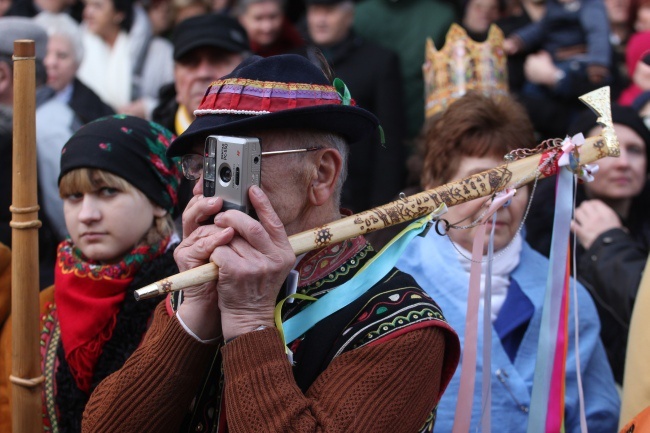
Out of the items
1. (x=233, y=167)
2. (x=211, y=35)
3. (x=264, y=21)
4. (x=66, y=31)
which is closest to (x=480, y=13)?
(x=264, y=21)

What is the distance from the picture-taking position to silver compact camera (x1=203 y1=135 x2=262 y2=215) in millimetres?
1923

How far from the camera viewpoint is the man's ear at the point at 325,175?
210cm

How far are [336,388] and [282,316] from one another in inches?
10.6

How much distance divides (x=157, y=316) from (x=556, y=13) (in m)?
4.03

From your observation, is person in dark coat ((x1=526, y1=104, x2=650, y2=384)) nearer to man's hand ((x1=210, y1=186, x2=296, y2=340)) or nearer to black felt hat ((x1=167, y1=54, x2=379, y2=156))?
black felt hat ((x1=167, y1=54, x2=379, y2=156))

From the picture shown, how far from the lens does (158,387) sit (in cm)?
206

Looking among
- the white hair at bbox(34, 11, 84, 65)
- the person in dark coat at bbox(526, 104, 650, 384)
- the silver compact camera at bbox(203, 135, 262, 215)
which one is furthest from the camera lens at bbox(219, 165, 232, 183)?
the white hair at bbox(34, 11, 84, 65)

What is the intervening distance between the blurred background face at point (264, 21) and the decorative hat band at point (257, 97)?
3598 millimetres

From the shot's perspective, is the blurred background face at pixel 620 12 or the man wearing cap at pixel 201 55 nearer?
the man wearing cap at pixel 201 55

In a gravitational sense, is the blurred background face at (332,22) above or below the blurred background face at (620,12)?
below

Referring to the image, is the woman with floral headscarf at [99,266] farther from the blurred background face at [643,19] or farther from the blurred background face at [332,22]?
the blurred background face at [643,19]

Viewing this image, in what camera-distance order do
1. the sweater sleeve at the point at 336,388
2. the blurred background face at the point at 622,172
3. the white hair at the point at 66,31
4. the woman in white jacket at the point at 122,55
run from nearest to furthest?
the sweater sleeve at the point at 336,388 < the blurred background face at the point at 622,172 < the white hair at the point at 66,31 < the woman in white jacket at the point at 122,55

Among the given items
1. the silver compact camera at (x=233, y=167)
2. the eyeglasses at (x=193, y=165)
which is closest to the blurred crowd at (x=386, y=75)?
the eyeglasses at (x=193, y=165)

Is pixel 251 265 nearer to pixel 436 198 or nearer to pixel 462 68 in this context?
pixel 436 198
